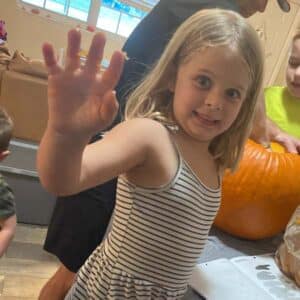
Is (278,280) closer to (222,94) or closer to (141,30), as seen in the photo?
(222,94)

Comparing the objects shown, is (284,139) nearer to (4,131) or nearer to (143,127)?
(143,127)

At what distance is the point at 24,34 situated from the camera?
206cm

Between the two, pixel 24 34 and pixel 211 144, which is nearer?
pixel 211 144

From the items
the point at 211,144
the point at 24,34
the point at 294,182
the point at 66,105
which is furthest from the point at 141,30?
the point at 24,34

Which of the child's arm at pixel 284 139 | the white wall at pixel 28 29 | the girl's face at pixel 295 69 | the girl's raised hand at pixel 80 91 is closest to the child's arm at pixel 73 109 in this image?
the girl's raised hand at pixel 80 91

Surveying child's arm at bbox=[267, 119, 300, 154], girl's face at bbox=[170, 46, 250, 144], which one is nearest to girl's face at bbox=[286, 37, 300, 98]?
child's arm at bbox=[267, 119, 300, 154]

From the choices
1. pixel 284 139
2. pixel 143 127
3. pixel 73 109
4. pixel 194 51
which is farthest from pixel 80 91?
pixel 284 139

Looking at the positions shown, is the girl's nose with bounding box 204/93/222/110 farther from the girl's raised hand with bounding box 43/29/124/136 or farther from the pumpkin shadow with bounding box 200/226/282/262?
the pumpkin shadow with bounding box 200/226/282/262

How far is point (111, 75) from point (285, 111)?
0.92 meters

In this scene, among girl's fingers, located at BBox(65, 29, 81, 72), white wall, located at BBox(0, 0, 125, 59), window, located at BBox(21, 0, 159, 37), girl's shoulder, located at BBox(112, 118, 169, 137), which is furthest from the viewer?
window, located at BBox(21, 0, 159, 37)

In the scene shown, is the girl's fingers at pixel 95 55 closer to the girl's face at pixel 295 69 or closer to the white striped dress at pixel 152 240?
the white striped dress at pixel 152 240

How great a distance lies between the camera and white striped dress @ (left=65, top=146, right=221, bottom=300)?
1.93 feet

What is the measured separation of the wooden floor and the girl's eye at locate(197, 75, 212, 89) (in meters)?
1.14

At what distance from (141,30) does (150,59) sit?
87 millimetres
